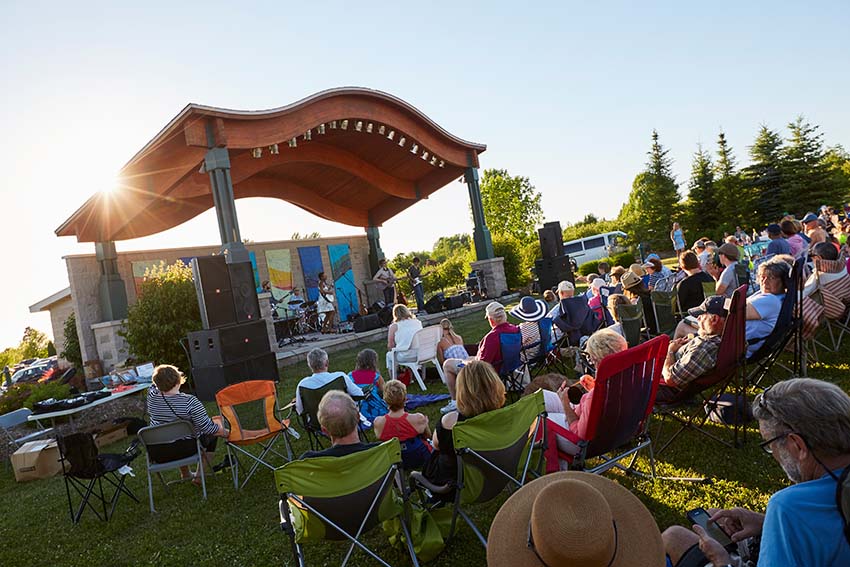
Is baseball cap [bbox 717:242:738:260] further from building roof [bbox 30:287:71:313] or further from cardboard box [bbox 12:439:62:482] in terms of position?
building roof [bbox 30:287:71:313]

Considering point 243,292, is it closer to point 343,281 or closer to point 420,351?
point 420,351

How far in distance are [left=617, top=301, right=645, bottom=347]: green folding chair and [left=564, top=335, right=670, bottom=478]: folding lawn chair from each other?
204cm

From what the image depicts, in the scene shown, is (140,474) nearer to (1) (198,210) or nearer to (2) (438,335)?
(2) (438,335)

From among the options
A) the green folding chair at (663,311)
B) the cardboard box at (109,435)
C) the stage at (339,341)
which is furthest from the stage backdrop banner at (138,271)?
the green folding chair at (663,311)

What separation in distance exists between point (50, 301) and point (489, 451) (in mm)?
19695

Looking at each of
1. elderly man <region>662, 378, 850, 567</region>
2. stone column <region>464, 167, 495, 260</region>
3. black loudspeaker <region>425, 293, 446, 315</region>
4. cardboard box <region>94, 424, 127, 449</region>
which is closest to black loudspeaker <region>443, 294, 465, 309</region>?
black loudspeaker <region>425, 293, 446, 315</region>

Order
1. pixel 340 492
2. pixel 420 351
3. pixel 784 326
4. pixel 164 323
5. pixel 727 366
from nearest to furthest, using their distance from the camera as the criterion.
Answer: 1. pixel 340 492
2. pixel 727 366
3. pixel 784 326
4. pixel 420 351
5. pixel 164 323

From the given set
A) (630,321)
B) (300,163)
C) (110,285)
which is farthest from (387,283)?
(630,321)

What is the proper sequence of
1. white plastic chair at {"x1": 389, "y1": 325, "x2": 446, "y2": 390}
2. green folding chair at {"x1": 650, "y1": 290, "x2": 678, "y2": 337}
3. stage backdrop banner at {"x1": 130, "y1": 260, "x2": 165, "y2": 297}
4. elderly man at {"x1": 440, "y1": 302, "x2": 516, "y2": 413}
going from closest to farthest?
elderly man at {"x1": 440, "y1": 302, "x2": 516, "y2": 413} < green folding chair at {"x1": 650, "y1": 290, "x2": 678, "y2": 337} < white plastic chair at {"x1": 389, "y1": 325, "x2": 446, "y2": 390} < stage backdrop banner at {"x1": 130, "y1": 260, "x2": 165, "y2": 297}

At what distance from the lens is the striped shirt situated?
4.62 metres

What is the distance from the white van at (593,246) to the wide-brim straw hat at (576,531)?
3083 cm

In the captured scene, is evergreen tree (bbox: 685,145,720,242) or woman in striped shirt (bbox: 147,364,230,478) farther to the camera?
evergreen tree (bbox: 685,145,720,242)

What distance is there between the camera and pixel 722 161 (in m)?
A: 28.2

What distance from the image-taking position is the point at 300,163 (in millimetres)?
13562
